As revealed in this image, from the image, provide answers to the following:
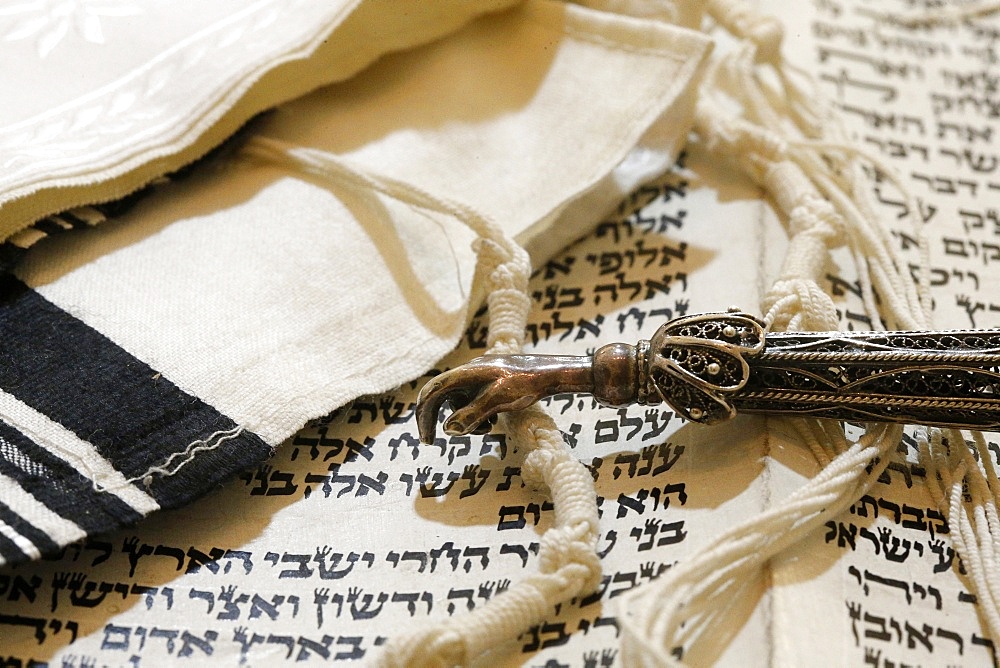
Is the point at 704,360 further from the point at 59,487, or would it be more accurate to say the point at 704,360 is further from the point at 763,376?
the point at 59,487

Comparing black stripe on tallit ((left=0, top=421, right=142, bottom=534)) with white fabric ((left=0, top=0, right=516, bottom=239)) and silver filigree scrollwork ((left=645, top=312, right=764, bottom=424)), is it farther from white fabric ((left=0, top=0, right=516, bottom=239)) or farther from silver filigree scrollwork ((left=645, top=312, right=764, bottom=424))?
silver filigree scrollwork ((left=645, top=312, right=764, bottom=424))

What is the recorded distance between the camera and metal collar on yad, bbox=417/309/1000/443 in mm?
504

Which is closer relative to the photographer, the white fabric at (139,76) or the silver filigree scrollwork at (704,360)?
the silver filigree scrollwork at (704,360)

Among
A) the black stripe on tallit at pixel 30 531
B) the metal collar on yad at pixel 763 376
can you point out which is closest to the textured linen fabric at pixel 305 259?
the black stripe on tallit at pixel 30 531

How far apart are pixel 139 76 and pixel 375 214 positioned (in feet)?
0.64

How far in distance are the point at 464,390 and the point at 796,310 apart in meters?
0.22

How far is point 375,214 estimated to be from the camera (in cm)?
68

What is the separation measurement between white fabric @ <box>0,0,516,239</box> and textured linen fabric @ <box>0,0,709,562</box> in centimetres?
4

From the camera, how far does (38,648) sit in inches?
19.4

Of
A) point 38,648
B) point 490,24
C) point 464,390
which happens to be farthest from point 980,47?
point 38,648

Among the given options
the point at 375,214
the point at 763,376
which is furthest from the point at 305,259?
the point at 763,376

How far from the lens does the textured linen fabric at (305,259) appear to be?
0.53 m

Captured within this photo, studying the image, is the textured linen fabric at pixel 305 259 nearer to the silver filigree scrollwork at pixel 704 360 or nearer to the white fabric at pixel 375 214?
the white fabric at pixel 375 214

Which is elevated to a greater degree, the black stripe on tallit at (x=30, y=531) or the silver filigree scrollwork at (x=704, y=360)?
the silver filigree scrollwork at (x=704, y=360)
